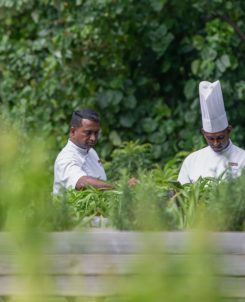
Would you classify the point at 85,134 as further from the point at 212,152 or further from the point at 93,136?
the point at 212,152

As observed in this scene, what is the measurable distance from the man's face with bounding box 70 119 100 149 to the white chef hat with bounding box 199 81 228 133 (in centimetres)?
77

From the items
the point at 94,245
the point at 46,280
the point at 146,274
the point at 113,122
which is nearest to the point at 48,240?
the point at 46,280

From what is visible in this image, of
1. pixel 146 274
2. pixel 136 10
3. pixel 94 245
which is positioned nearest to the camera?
pixel 146 274

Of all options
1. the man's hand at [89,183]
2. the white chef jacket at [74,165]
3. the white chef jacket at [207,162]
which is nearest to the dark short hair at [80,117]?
the white chef jacket at [74,165]

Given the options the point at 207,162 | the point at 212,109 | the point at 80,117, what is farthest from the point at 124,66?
the point at 207,162

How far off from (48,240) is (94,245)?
876 mm

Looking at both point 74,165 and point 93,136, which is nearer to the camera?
point 74,165

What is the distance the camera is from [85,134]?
374 inches

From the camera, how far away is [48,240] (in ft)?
13.0

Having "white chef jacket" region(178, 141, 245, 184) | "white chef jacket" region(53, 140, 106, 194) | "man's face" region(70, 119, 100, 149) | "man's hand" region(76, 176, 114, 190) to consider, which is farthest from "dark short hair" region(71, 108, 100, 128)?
"white chef jacket" region(178, 141, 245, 184)

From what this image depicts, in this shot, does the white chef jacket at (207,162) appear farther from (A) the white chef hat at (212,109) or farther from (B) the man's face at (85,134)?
(B) the man's face at (85,134)

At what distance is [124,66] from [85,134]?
4.51 metres

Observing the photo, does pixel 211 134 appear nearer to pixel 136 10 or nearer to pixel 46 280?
pixel 136 10

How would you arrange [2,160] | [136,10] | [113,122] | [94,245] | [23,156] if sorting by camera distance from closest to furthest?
[2,160] < [23,156] < [94,245] < [136,10] < [113,122]
